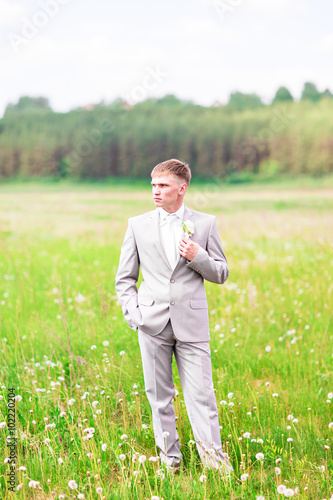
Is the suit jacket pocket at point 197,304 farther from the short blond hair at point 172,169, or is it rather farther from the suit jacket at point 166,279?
the short blond hair at point 172,169

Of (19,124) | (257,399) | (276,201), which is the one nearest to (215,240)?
(257,399)

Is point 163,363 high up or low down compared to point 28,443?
up

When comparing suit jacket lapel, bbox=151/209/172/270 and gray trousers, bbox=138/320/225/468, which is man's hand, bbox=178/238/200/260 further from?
gray trousers, bbox=138/320/225/468

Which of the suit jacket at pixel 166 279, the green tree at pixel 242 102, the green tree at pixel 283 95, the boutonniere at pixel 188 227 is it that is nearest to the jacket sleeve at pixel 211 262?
the suit jacket at pixel 166 279

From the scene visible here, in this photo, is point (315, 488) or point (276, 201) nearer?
point (315, 488)

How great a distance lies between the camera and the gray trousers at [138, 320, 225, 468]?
3.33 m

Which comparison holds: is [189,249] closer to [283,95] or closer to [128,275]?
[128,275]

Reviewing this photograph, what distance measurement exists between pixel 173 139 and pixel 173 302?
93.7 feet

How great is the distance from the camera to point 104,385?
4.49m

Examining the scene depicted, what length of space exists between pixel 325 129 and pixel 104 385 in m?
27.9

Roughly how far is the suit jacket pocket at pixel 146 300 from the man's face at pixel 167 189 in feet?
1.97

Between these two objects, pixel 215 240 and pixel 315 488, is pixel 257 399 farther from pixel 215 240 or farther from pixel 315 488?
pixel 215 240

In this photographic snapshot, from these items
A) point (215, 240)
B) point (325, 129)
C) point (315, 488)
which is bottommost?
point (315, 488)

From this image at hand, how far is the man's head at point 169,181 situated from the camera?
332 centimetres
